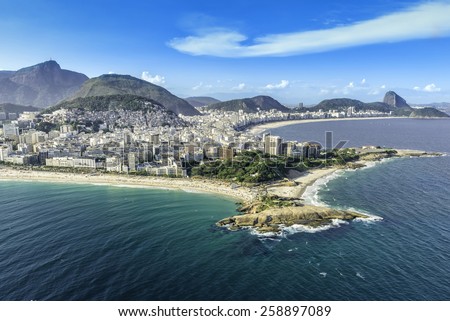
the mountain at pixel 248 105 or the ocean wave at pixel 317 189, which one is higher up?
the mountain at pixel 248 105

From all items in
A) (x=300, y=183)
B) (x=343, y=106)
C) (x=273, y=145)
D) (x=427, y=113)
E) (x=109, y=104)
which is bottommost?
(x=300, y=183)

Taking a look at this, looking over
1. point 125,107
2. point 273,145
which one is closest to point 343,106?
point 125,107

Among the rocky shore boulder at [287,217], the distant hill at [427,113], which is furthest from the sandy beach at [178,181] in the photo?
the distant hill at [427,113]

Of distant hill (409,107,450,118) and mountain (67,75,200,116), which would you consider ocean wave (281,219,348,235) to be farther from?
distant hill (409,107,450,118)

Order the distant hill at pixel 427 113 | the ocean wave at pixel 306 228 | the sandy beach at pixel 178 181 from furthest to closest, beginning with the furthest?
the distant hill at pixel 427 113 < the sandy beach at pixel 178 181 < the ocean wave at pixel 306 228

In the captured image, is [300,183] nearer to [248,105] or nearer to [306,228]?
[306,228]

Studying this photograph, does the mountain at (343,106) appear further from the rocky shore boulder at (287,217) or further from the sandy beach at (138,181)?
the rocky shore boulder at (287,217)

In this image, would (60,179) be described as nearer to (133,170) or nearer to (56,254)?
(133,170)

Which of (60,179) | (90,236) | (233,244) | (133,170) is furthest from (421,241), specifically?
(60,179)

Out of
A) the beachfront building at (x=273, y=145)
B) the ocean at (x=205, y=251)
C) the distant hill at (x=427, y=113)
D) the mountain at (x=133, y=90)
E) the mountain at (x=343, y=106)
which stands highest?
the mountain at (x=133, y=90)
